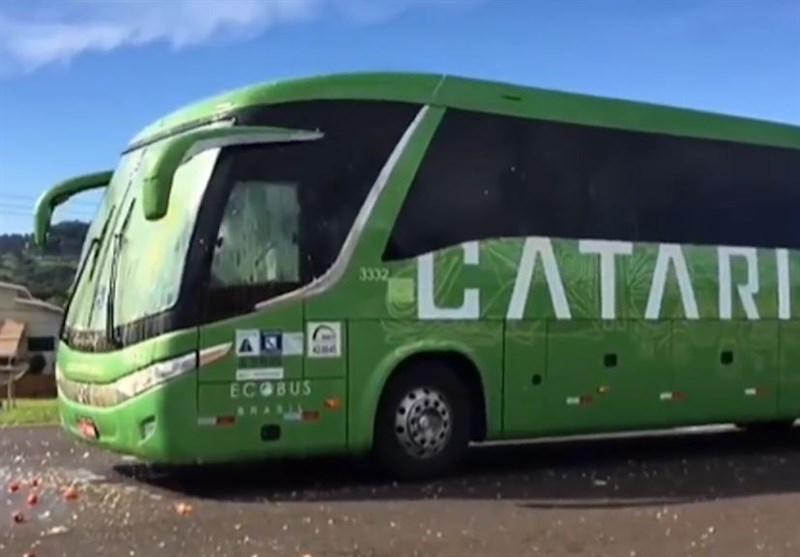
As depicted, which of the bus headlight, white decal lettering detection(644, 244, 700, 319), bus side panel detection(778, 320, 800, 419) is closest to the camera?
the bus headlight

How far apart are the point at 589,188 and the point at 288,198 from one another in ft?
11.0

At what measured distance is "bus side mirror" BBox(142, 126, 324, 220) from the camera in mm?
9766

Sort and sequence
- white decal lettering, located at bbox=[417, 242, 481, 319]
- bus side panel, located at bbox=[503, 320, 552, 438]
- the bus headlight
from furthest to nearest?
bus side panel, located at bbox=[503, 320, 552, 438] → white decal lettering, located at bbox=[417, 242, 481, 319] → the bus headlight

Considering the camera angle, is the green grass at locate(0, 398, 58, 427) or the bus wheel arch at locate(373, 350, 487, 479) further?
the green grass at locate(0, 398, 58, 427)

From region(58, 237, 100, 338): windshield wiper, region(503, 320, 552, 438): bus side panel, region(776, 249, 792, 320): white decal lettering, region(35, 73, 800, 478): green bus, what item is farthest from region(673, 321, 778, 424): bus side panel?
region(58, 237, 100, 338): windshield wiper

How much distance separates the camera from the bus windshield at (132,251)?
10.3 m

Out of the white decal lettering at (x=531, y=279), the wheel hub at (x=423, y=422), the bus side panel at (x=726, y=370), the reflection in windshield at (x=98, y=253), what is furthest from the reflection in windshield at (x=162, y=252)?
the bus side panel at (x=726, y=370)

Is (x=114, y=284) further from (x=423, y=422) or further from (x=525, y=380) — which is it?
(x=525, y=380)

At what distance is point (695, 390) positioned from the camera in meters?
13.1

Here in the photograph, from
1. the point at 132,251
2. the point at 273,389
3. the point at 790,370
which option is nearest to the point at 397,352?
the point at 273,389

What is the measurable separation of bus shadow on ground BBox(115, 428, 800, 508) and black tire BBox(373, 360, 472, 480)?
182 millimetres

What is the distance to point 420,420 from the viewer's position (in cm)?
1115

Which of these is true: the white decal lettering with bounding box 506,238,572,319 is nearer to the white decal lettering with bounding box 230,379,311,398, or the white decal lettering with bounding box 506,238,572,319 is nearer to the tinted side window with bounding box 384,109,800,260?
the tinted side window with bounding box 384,109,800,260

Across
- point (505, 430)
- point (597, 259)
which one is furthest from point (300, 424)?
Result: point (597, 259)
